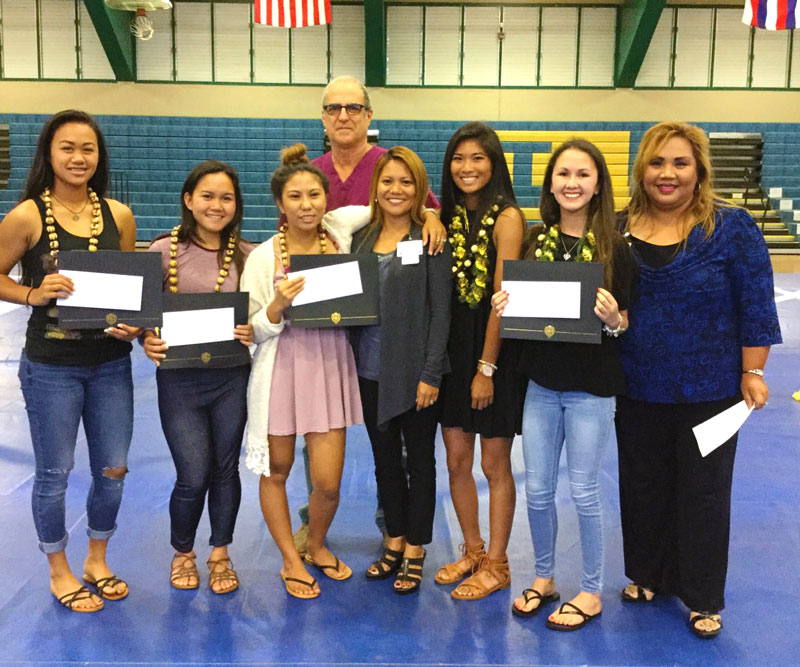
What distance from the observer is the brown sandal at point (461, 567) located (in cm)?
314

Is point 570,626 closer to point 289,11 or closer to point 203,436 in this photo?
point 203,436

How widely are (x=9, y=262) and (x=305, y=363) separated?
1.15 m

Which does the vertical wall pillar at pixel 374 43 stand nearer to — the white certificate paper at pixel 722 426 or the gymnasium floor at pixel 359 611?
the gymnasium floor at pixel 359 611

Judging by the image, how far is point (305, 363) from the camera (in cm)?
291

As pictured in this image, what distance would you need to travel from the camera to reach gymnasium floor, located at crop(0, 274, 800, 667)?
8.52ft

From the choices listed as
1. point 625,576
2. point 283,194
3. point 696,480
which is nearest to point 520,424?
point 696,480

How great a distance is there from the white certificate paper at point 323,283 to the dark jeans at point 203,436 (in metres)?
0.44

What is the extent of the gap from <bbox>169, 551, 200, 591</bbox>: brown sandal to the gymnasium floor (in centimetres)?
5

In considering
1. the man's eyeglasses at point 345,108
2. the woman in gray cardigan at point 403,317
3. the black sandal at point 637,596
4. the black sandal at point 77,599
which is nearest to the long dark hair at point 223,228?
the woman in gray cardigan at point 403,317

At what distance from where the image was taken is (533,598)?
2.87m

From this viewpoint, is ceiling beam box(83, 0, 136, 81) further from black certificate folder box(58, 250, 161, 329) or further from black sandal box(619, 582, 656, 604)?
black sandal box(619, 582, 656, 604)

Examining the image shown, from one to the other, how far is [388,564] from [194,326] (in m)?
1.32

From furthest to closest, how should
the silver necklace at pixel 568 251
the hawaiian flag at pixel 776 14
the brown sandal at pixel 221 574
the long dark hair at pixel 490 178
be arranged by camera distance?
the hawaiian flag at pixel 776 14
the brown sandal at pixel 221 574
the long dark hair at pixel 490 178
the silver necklace at pixel 568 251

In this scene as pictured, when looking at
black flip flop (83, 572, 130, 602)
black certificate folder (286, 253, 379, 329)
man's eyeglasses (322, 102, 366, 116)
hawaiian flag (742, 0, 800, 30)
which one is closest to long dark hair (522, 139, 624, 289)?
black certificate folder (286, 253, 379, 329)
